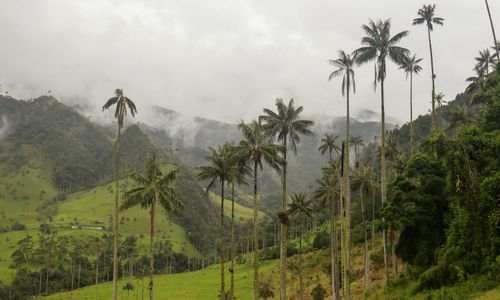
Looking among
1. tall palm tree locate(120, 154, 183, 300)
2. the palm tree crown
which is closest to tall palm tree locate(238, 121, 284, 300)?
tall palm tree locate(120, 154, 183, 300)

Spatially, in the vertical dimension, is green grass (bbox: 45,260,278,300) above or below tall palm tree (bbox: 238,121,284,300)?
below

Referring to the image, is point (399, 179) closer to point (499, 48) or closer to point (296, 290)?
point (499, 48)

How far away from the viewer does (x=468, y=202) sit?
3666 cm

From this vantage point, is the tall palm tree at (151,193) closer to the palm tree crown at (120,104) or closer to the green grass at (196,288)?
the palm tree crown at (120,104)

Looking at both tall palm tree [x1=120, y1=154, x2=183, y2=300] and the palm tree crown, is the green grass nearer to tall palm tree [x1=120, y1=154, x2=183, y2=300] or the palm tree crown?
tall palm tree [x1=120, y1=154, x2=183, y2=300]

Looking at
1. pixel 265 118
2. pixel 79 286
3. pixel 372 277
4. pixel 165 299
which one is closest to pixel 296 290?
pixel 372 277

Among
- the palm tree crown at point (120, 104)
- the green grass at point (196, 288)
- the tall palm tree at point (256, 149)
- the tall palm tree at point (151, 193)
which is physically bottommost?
the green grass at point (196, 288)

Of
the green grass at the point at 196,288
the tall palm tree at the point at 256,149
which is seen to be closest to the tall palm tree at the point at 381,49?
the tall palm tree at the point at 256,149

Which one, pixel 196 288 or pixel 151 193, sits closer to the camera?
pixel 151 193

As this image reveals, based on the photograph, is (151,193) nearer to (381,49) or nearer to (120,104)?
(120,104)

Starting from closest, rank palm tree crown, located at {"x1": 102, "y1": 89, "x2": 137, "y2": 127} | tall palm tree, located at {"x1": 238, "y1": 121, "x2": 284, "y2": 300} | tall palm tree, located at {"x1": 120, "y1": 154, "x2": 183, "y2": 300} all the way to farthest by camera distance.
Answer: tall palm tree, located at {"x1": 120, "y1": 154, "x2": 183, "y2": 300} → tall palm tree, located at {"x1": 238, "y1": 121, "x2": 284, "y2": 300} → palm tree crown, located at {"x1": 102, "y1": 89, "x2": 137, "y2": 127}

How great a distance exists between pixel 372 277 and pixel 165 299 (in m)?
49.0

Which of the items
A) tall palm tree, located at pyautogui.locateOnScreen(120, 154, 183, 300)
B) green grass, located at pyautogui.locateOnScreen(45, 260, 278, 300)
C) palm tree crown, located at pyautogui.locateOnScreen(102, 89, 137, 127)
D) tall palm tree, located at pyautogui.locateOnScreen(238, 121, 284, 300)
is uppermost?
palm tree crown, located at pyautogui.locateOnScreen(102, 89, 137, 127)

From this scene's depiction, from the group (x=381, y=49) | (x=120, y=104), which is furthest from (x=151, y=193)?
(x=381, y=49)
